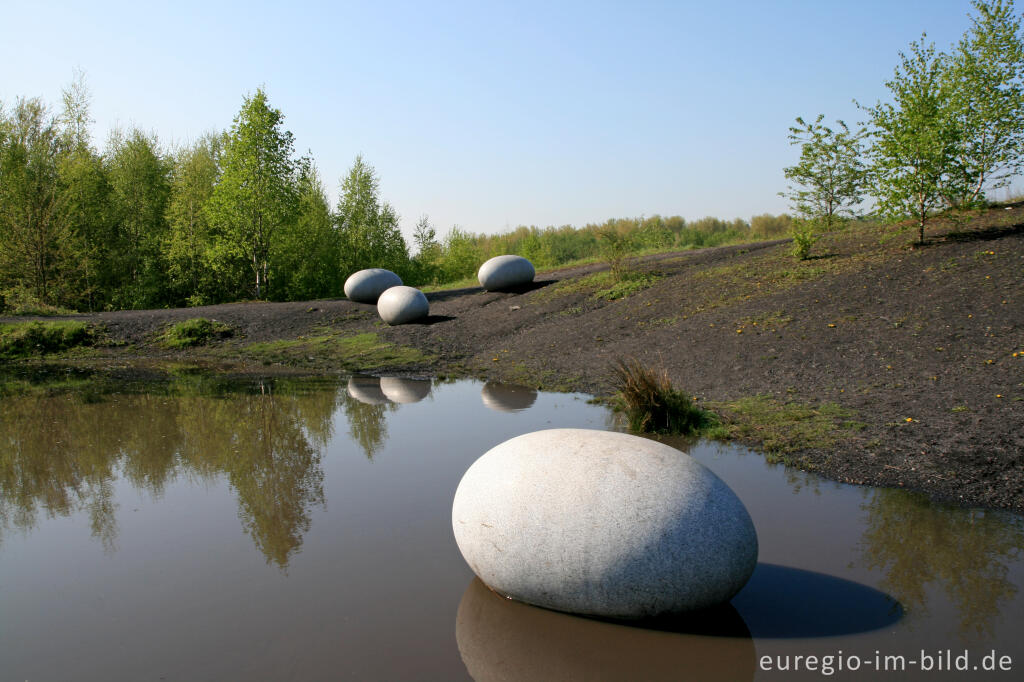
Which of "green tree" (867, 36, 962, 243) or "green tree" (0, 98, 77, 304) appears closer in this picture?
"green tree" (867, 36, 962, 243)

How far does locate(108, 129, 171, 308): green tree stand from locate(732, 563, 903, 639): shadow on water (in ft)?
87.0

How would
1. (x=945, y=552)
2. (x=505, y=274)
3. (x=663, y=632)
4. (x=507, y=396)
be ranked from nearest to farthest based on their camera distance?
(x=663, y=632), (x=945, y=552), (x=507, y=396), (x=505, y=274)

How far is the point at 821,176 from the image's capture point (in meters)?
18.9

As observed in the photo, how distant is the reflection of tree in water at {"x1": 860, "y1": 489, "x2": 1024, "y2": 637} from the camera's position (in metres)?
4.29

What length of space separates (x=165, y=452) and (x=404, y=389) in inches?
181

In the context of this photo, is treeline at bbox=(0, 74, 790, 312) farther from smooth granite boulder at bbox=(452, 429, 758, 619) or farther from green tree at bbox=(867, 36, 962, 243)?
smooth granite boulder at bbox=(452, 429, 758, 619)

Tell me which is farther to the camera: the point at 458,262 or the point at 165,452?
the point at 458,262

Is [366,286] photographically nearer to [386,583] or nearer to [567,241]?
[386,583]

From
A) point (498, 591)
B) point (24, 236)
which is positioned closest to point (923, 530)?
point (498, 591)

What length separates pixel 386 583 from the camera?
4641mm

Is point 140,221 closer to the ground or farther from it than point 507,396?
farther from it

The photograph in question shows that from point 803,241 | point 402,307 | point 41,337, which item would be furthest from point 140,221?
point 803,241

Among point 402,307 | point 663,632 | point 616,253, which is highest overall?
point 616,253

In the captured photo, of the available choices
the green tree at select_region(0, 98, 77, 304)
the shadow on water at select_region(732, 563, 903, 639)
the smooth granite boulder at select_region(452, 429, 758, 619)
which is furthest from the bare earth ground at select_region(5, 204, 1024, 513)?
Answer: the green tree at select_region(0, 98, 77, 304)
